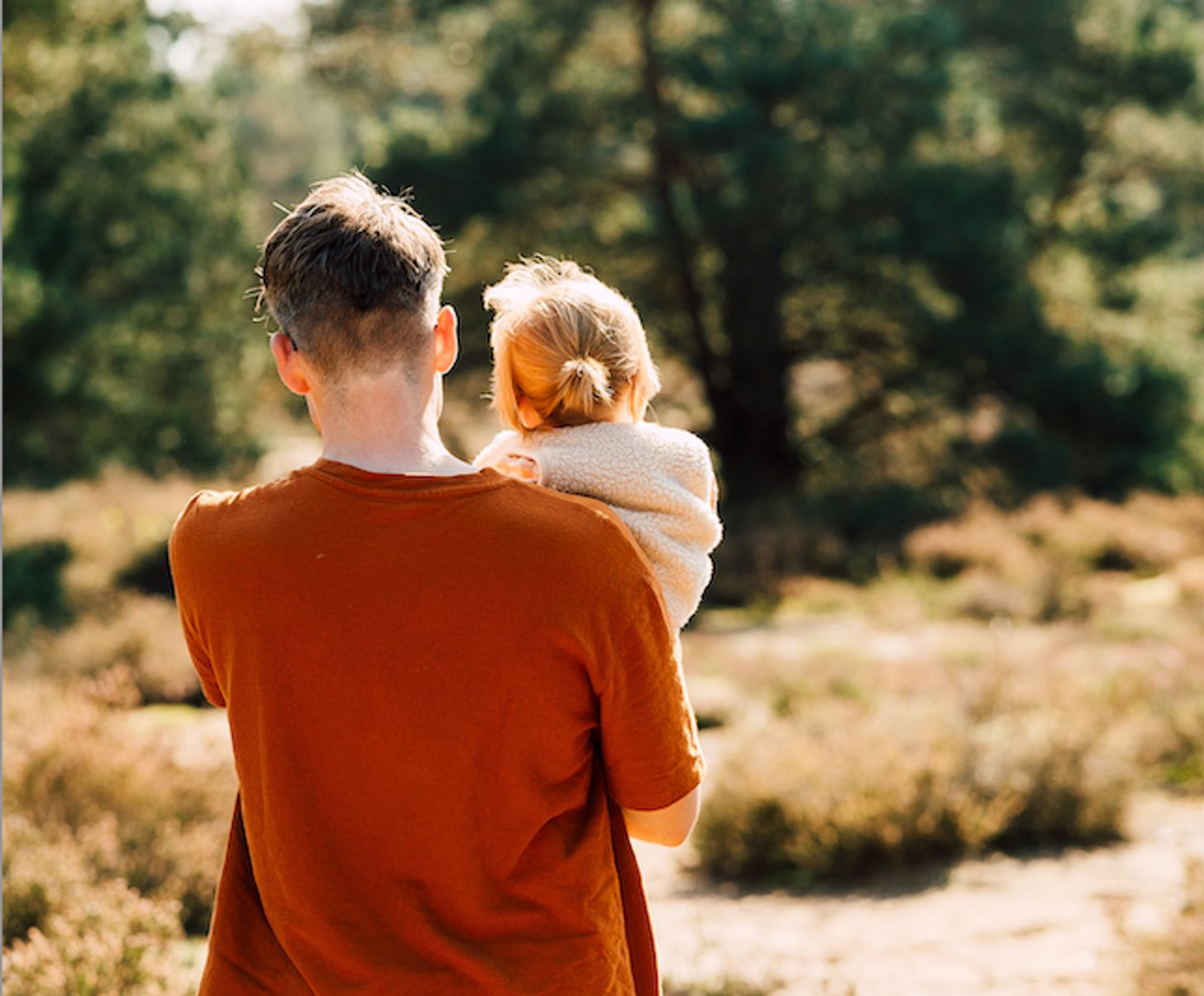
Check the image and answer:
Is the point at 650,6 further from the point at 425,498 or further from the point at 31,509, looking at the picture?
the point at 425,498

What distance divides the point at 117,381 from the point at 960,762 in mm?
13140

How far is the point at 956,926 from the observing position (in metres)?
5.08

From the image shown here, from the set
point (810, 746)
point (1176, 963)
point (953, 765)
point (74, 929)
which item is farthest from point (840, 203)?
point (74, 929)

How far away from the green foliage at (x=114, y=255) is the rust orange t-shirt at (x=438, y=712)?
11.9 m

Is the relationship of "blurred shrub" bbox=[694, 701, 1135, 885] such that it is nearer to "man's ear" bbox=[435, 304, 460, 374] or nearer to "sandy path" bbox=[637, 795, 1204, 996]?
"sandy path" bbox=[637, 795, 1204, 996]

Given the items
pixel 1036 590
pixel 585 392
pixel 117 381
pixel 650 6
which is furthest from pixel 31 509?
pixel 585 392

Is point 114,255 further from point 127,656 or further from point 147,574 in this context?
point 127,656

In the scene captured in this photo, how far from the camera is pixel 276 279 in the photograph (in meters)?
1.57

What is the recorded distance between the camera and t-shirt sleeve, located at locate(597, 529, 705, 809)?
4.92 feet

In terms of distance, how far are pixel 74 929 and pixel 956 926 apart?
3.07 metres

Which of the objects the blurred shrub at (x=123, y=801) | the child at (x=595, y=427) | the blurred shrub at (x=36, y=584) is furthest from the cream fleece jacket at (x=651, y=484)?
the blurred shrub at (x=36, y=584)

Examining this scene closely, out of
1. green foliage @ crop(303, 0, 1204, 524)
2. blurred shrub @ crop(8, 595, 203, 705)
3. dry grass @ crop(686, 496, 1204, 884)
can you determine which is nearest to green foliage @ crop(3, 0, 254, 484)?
green foliage @ crop(303, 0, 1204, 524)

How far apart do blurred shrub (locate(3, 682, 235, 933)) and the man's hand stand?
3.42 m

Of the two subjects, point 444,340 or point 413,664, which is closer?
point 413,664
